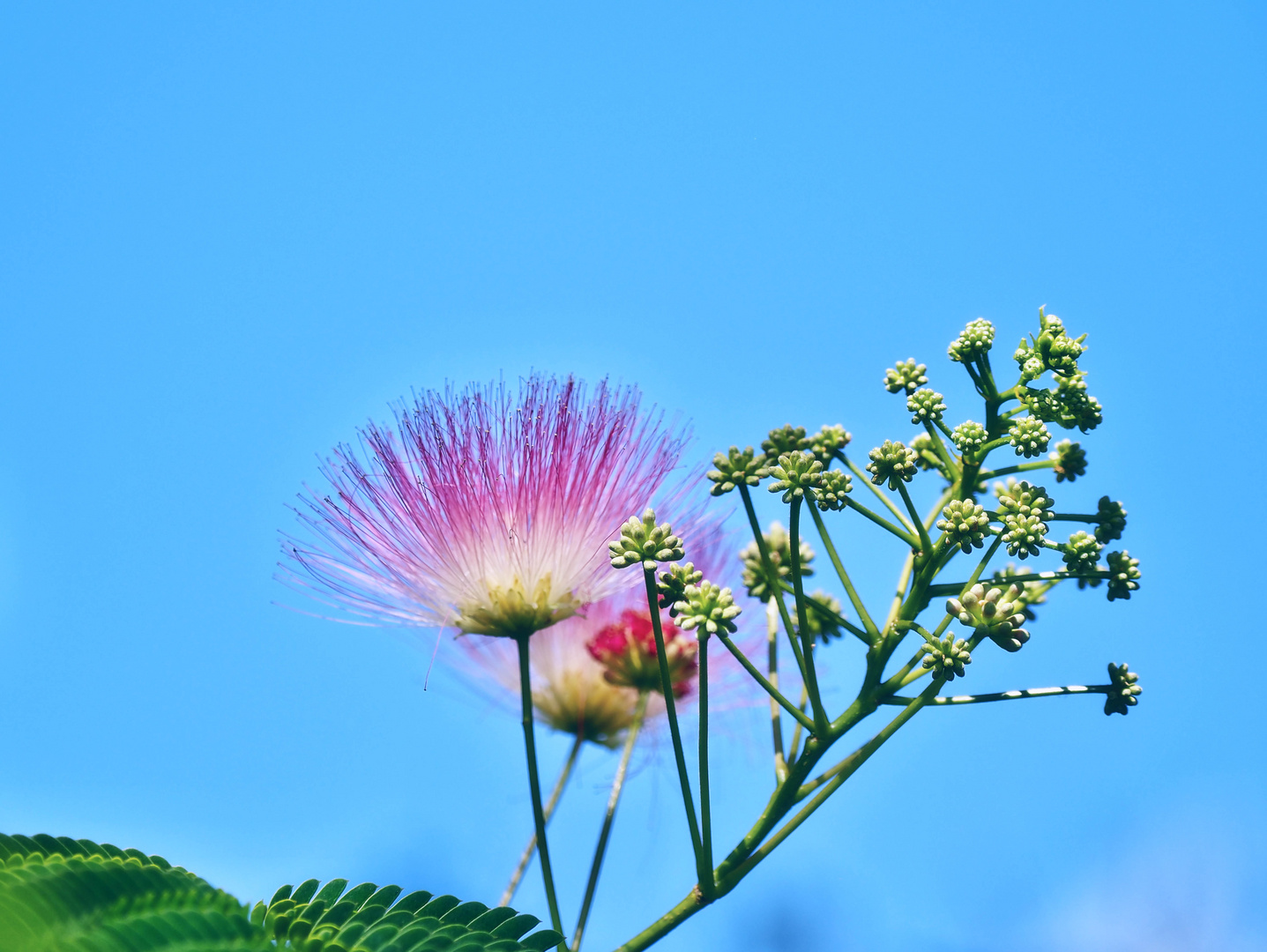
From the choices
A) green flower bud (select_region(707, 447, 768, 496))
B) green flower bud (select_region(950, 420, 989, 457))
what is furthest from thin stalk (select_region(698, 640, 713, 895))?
green flower bud (select_region(950, 420, 989, 457))

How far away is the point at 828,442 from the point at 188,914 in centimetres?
185

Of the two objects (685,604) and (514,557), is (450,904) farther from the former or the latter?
(514,557)

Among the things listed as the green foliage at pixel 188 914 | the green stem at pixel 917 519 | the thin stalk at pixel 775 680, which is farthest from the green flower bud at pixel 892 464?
A: the green foliage at pixel 188 914

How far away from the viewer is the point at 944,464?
2.87 metres

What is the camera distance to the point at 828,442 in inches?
112

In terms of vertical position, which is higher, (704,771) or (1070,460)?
(1070,460)

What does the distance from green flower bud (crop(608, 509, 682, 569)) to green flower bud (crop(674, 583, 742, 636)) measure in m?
0.10

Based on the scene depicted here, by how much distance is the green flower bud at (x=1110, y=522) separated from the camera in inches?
107

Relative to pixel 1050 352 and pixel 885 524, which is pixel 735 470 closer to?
pixel 885 524

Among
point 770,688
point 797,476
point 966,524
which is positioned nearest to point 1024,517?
point 966,524

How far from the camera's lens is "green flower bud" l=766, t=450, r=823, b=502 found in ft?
8.43

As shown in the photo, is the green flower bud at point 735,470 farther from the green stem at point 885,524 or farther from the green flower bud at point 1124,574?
the green flower bud at point 1124,574

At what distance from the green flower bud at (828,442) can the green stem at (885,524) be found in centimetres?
20

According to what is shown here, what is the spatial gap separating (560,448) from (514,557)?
1.11 feet
